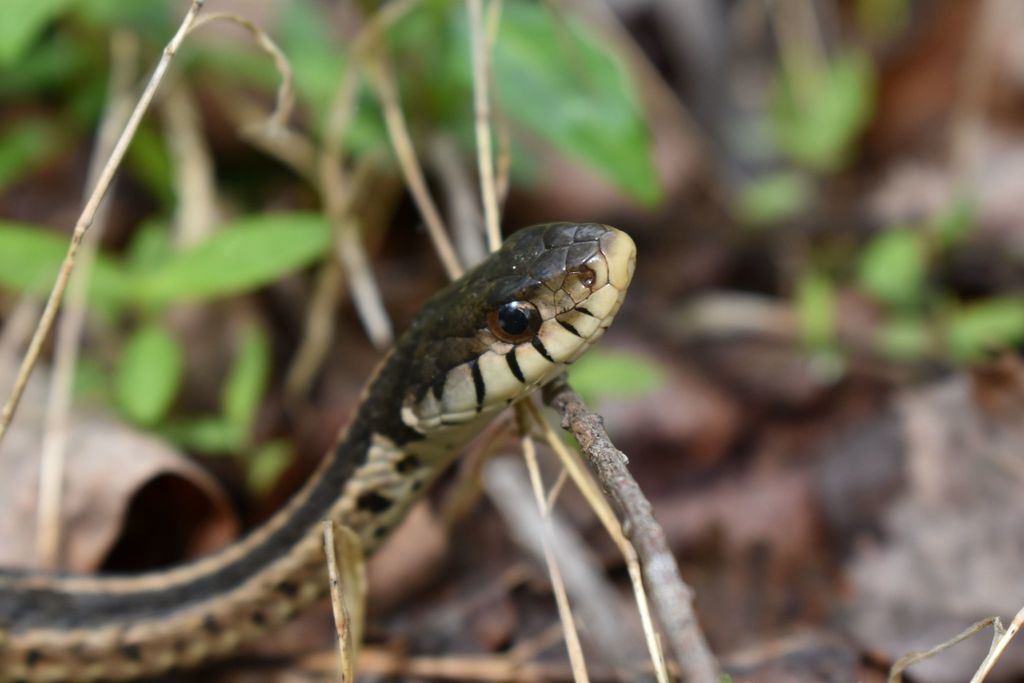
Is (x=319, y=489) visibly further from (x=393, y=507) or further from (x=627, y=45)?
(x=627, y=45)

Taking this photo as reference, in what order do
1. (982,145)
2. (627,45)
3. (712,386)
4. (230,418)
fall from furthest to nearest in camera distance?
(627,45) → (982,145) → (712,386) → (230,418)

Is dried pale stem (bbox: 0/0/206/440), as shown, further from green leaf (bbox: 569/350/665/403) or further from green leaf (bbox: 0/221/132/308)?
green leaf (bbox: 569/350/665/403)

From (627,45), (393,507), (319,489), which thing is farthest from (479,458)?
(627,45)

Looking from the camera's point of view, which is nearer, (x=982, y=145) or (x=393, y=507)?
(x=393, y=507)

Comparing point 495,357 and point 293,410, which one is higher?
point 293,410

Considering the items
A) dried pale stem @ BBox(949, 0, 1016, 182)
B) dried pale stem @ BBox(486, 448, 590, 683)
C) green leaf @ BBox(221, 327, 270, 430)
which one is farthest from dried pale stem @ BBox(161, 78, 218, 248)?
dried pale stem @ BBox(949, 0, 1016, 182)

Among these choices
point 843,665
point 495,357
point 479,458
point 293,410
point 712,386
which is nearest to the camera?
point 495,357

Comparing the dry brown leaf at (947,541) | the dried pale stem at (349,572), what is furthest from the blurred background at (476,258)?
the dried pale stem at (349,572)

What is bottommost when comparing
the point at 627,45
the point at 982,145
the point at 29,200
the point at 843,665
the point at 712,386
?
the point at 843,665
